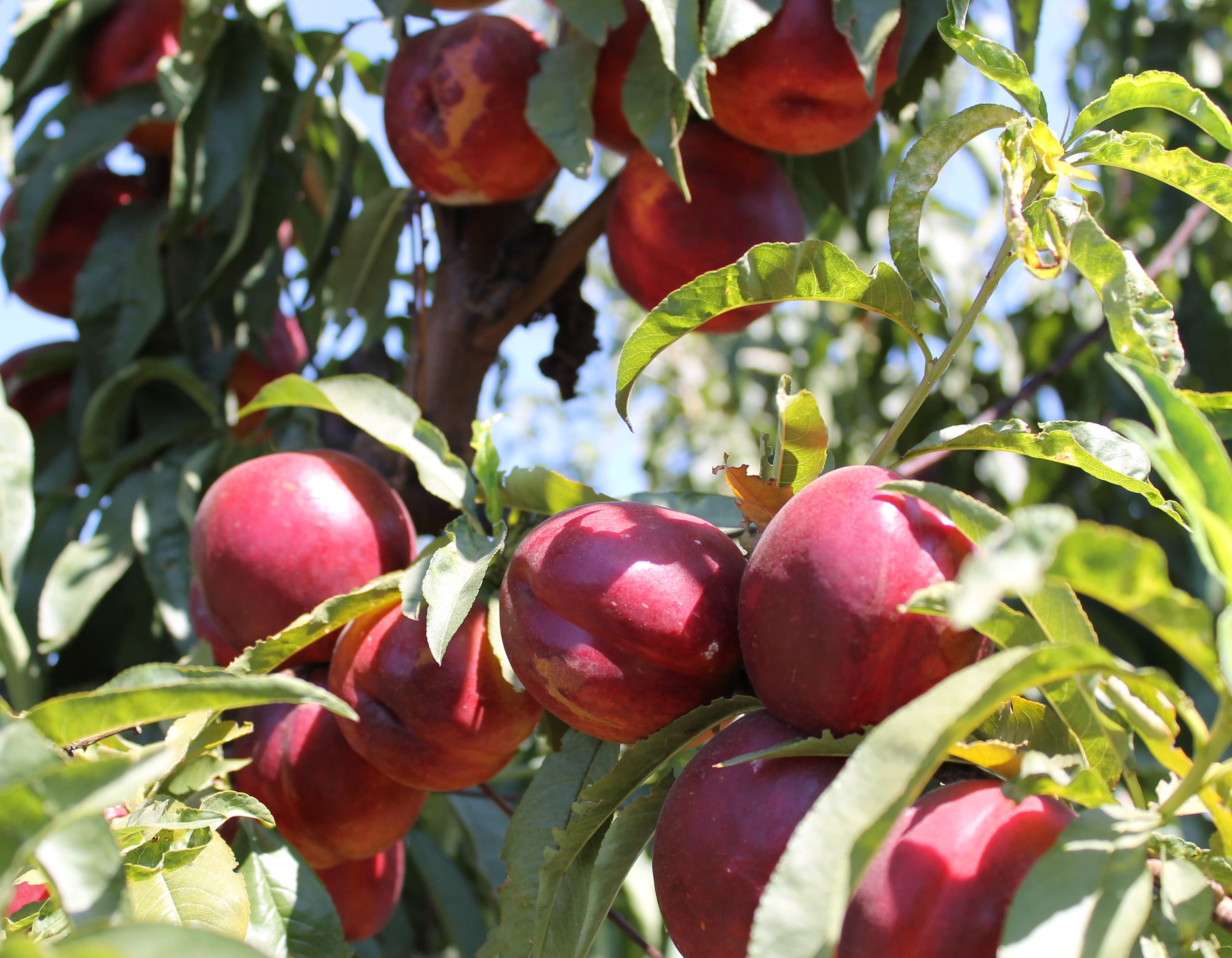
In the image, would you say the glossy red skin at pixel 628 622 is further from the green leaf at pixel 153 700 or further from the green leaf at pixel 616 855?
the green leaf at pixel 153 700

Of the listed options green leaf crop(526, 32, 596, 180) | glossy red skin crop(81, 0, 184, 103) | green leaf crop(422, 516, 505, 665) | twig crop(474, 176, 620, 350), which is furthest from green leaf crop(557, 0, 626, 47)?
glossy red skin crop(81, 0, 184, 103)

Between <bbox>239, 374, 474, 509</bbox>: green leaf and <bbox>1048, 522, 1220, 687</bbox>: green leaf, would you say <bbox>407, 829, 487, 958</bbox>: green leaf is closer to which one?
<bbox>239, 374, 474, 509</bbox>: green leaf

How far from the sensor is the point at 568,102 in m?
0.98

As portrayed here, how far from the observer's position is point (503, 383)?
154 cm

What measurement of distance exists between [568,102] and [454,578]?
525mm

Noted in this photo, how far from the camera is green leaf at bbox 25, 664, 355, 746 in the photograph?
411 mm

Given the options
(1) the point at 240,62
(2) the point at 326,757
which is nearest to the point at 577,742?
(2) the point at 326,757

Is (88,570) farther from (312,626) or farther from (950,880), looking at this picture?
(950,880)

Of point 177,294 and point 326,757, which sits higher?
point 177,294

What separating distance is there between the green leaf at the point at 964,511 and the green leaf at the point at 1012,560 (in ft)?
0.42

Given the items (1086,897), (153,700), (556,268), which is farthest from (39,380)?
(1086,897)

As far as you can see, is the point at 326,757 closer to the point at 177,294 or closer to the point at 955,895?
the point at 955,895

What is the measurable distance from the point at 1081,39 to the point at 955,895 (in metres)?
1.63

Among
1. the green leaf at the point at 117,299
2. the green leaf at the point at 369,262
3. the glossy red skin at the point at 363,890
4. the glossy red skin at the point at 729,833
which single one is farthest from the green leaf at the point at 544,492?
the green leaf at the point at 117,299
